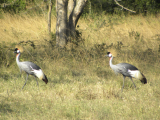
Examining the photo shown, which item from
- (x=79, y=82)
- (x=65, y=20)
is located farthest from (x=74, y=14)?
(x=79, y=82)

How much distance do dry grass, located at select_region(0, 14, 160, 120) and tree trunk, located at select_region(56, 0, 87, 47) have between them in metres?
0.46

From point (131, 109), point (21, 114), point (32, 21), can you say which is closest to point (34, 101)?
point (21, 114)

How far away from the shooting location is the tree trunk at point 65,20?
271 inches

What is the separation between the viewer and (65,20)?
22.9 feet

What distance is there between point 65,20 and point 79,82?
255 centimetres

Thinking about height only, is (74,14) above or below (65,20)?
above

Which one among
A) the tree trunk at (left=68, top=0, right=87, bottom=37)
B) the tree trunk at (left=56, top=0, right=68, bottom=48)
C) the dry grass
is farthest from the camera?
the tree trunk at (left=68, top=0, right=87, bottom=37)

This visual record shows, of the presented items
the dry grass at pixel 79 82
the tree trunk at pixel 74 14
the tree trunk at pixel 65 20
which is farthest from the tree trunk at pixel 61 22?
the dry grass at pixel 79 82

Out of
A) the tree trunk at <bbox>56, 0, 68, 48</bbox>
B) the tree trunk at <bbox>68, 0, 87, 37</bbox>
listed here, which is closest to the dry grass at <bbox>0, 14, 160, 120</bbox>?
the tree trunk at <bbox>56, 0, 68, 48</bbox>

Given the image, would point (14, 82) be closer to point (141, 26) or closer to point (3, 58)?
point (3, 58)

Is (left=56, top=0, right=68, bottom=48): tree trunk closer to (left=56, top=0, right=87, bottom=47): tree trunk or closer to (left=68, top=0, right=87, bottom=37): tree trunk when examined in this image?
(left=56, top=0, right=87, bottom=47): tree trunk

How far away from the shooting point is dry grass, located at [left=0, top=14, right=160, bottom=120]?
11.9 feet

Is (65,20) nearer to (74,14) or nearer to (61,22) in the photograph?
(61,22)

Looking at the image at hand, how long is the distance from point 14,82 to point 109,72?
234 centimetres
